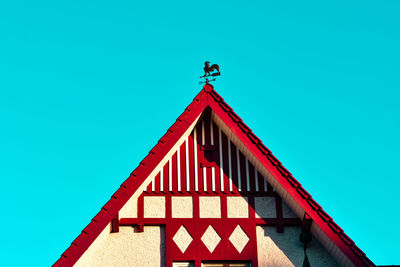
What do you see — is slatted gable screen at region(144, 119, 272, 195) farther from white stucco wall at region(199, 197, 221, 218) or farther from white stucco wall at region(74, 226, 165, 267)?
white stucco wall at region(74, 226, 165, 267)

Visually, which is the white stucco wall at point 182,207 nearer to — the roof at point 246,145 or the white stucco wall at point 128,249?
the white stucco wall at point 128,249

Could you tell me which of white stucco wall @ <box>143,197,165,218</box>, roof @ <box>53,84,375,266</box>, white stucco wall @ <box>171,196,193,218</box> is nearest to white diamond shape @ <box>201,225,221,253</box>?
white stucco wall @ <box>171,196,193,218</box>

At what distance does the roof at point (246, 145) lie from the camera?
1580 cm

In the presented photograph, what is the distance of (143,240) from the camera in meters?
16.7

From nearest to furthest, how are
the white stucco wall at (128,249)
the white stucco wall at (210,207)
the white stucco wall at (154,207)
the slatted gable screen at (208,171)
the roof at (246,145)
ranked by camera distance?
1. the roof at (246,145)
2. the white stucco wall at (128,249)
3. the white stucco wall at (154,207)
4. the white stucco wall at (210,207)
5. the slatted gable screen at (208,171)

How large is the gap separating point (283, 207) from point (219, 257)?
5.83 ft

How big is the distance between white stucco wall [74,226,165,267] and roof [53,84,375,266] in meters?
0.52

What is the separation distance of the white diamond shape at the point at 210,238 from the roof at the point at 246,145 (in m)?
1.72

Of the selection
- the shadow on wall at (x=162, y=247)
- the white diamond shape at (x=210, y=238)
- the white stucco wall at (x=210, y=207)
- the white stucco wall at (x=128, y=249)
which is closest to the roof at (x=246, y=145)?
the white stucco wall at (x=128, y=249)

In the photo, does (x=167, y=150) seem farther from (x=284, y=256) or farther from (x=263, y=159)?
(x=284, y=256)

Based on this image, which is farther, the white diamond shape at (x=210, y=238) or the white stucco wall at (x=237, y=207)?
the white stucco wall at (x=237, y=207)

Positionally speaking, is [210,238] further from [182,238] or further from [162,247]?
[162,247]

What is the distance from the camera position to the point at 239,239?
663 inches

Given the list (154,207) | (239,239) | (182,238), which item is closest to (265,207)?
(239,239)
